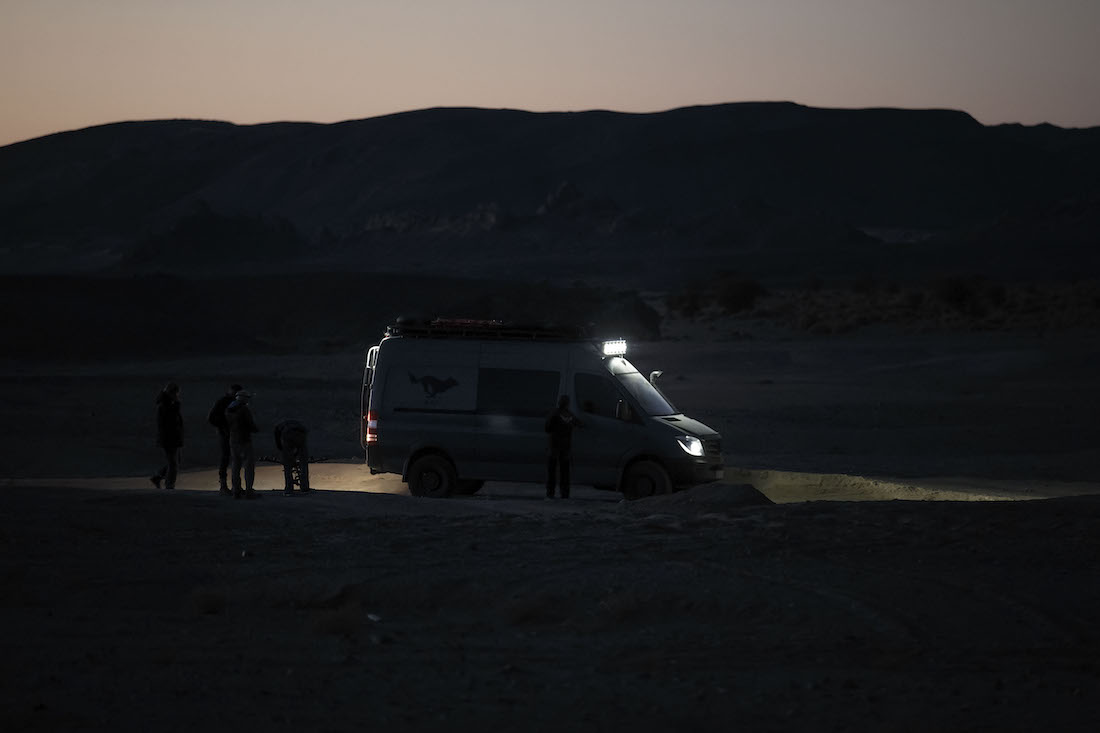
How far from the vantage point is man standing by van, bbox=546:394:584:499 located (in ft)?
54.9

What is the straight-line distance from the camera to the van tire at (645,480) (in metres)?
16.9

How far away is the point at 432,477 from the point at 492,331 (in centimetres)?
186

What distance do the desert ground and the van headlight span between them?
1193mm

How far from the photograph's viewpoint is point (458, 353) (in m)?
17.4

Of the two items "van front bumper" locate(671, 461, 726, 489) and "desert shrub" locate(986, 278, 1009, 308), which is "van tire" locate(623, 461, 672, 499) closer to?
"van front bumper" locate(671, 461, 726, 489)

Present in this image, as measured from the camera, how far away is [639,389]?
17.4 meters

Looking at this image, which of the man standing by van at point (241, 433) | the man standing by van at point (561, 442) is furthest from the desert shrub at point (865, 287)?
the man standing by van at point (241, 433)

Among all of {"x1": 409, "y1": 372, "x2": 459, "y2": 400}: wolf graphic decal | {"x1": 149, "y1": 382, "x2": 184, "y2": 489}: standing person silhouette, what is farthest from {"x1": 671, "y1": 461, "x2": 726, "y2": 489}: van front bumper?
{"x1": 149, "y1": 382, "x2": 184, "y2": 489}: standing person silhouette

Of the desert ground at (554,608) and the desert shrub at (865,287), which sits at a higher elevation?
the desert shrub at (865,287)

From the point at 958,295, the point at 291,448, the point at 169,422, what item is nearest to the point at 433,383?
the point at 291,448

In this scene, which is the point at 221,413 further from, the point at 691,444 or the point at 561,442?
the point at 691,444

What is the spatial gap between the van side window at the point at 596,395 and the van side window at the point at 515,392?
317 millimetres

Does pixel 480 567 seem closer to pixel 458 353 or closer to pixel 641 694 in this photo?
pixel 641 694

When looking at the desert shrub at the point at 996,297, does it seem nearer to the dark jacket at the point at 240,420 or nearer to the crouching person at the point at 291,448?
the crouching person at the point at 291,448
